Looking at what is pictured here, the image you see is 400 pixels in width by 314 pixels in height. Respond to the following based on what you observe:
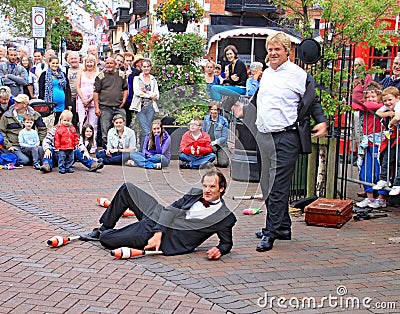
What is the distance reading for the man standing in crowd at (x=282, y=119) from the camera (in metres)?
6.55

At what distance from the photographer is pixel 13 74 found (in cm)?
1310

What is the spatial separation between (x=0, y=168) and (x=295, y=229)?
6110 millimetres

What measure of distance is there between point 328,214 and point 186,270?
2438 mm

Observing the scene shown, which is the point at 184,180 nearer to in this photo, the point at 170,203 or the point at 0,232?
the point at 170,203

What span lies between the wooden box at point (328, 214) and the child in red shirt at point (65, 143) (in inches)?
201

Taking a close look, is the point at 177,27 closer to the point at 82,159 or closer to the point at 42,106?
the point at 42,106

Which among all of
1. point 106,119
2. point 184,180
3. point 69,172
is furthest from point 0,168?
point 184,180

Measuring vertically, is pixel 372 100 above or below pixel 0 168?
above

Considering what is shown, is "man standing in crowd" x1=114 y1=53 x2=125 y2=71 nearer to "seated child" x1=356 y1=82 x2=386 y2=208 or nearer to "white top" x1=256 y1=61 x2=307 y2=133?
"seated child" x1=356 y1=82 x2=386 y2=208

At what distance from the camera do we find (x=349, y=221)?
8.06 meters

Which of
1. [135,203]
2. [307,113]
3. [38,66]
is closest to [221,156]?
[38,66]

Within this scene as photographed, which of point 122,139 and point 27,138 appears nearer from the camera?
point 27,138

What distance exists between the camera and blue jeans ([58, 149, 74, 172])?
11.3 meters

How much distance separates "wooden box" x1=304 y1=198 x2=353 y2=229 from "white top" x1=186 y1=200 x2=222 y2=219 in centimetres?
181
